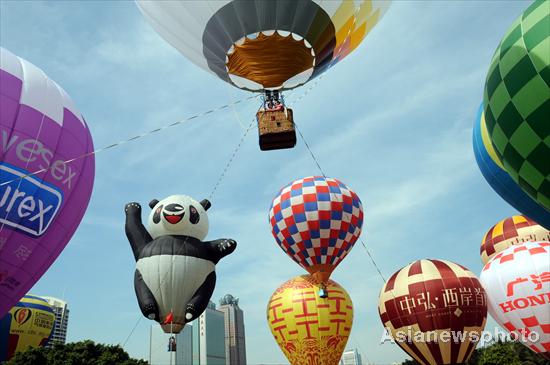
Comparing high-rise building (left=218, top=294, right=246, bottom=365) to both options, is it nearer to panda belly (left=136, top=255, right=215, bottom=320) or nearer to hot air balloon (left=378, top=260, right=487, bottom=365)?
hot air balloon (left=378, top=260, right=487, bottom=365)

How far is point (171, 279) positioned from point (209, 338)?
122 m

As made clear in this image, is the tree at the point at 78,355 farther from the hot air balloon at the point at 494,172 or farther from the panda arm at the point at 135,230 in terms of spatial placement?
the hot air balloon at the point at 494,172

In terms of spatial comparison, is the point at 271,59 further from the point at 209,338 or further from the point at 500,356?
the point at 209,338

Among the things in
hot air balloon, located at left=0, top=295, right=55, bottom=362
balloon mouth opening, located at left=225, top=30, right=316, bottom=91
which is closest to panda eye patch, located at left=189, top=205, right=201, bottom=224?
balloon mouth opening, located at left=225, top=30, right=316, bottom=91

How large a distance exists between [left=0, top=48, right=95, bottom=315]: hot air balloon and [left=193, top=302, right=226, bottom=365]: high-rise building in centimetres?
11479

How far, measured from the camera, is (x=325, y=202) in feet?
59.9

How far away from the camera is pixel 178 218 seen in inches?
519

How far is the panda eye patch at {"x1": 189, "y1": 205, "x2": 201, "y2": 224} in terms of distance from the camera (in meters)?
13.4

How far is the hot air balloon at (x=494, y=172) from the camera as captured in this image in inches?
460

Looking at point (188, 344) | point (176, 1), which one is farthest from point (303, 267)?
point (188, 344)

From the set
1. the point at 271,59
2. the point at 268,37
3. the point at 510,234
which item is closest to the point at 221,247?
the point at 271,59

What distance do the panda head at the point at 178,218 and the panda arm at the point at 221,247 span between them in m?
0.50

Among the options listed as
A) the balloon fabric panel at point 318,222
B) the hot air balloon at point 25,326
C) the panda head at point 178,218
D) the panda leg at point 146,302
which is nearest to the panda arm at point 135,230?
the panda head at point 178,218

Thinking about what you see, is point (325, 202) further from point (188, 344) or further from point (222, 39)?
point (188, 344)
